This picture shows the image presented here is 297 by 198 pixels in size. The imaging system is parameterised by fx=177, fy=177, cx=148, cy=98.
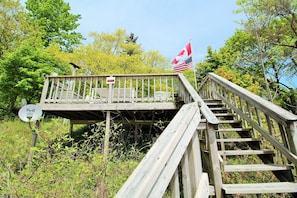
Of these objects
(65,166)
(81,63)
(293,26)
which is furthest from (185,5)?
(65,166)

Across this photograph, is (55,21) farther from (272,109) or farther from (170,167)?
(170,167)

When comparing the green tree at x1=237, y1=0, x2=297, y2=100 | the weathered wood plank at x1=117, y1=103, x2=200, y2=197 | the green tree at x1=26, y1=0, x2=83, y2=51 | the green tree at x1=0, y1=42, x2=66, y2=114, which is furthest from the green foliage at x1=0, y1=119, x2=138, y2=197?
the green tree at x1=26, y1=0, x2=83, y2=51

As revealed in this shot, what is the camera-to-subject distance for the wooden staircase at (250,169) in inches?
74.8

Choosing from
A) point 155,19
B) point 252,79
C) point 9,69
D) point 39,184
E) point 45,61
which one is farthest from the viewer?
point 155,19

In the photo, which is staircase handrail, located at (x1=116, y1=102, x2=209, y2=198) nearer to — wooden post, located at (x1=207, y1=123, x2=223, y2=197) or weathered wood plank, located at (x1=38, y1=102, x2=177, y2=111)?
wooden post, located at (x1=207, y1=123, x2=223, y2=197)

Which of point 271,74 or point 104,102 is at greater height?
point 271,74

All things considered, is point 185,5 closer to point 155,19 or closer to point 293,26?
point 155,19

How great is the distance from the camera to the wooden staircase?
1899 mm

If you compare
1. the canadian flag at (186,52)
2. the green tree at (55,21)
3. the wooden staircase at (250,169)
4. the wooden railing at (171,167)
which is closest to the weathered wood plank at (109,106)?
the wooden staircase at (250,169)

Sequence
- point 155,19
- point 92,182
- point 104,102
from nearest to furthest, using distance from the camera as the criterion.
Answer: point 92,182 < point 104,102 < point 155,19

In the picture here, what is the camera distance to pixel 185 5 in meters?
11.6

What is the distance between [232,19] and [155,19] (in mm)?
7057

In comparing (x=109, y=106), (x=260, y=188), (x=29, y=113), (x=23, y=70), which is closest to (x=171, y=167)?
(x=260, y=188)

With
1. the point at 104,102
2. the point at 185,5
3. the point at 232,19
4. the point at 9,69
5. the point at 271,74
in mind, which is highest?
the point at 185,5
